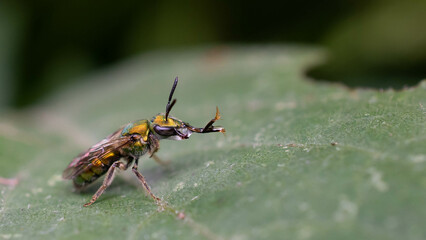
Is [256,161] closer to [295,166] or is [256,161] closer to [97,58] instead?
[295,166]

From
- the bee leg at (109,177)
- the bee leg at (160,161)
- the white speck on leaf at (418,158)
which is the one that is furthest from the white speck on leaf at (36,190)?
the white speck on leaf at (418,158)

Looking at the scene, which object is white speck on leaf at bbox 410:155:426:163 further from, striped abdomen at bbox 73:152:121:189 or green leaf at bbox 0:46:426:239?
striped abdomen at bbox 73:152:121:189

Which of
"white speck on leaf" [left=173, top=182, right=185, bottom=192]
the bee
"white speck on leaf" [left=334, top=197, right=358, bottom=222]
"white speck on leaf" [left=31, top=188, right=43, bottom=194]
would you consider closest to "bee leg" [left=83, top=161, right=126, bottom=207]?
the bee

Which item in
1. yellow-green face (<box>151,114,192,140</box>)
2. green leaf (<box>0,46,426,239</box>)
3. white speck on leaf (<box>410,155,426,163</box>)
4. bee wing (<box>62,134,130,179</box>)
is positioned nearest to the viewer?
green leaf (<box>0,46,426,239</box>)

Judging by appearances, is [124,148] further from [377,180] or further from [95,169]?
[377,180]

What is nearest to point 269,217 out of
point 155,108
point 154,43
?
point 155,108

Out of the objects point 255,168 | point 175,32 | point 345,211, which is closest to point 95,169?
point 255,168

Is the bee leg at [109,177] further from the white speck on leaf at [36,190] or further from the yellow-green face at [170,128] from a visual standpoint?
Answer: the white speck on leaf at [36,190]
